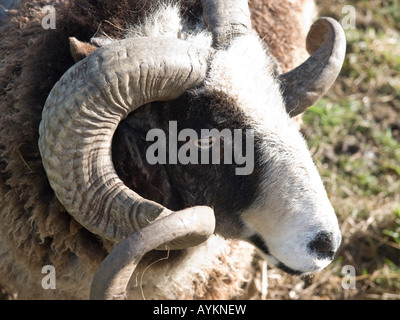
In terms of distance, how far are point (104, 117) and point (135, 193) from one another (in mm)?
467

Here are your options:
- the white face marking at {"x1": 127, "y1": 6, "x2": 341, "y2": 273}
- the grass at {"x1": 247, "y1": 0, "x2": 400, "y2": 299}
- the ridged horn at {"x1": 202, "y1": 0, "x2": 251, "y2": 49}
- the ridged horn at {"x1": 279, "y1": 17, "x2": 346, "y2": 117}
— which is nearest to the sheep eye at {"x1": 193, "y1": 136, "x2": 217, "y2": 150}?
the white face marking at {"x1": 127, "y1": 6, "x2": 341, "y2": 273}

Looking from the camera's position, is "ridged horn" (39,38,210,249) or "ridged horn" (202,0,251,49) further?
"ridged horn" (202,0,251,49)

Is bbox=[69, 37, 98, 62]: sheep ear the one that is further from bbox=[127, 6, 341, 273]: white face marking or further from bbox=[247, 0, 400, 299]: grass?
bbox=[247, 0, 400, 299]: grass

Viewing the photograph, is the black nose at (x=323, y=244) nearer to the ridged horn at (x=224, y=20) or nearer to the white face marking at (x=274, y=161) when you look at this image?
the white face marking at (x=274, y=161)

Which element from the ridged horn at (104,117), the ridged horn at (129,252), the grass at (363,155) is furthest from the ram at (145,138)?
the grass at (363,155)

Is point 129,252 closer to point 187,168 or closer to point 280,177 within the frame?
point 187,168

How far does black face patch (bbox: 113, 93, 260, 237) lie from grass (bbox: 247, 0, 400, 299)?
1.66 meters

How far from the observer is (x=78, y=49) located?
3070 millimetres

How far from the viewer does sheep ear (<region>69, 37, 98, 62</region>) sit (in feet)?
10.1

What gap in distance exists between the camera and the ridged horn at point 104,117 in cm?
286

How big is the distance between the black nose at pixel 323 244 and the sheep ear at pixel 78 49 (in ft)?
5.70

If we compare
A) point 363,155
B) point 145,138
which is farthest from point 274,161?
point 363,155

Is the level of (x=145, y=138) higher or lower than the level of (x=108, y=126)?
lower
